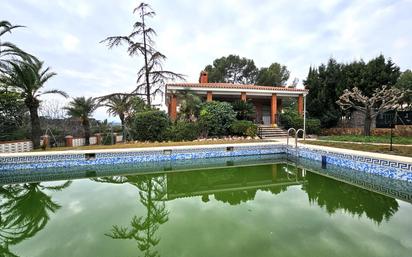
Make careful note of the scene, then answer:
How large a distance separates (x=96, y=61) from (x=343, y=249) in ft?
64.0

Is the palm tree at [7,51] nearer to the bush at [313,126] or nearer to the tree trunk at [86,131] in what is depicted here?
the tree trunk at [86,131]

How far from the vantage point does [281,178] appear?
803cm

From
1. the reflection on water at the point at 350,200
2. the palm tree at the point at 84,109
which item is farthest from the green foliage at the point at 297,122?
the palm tree at the point at 84,109

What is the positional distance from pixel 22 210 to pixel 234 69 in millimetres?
33361

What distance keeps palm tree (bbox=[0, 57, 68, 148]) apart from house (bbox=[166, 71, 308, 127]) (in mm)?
7319

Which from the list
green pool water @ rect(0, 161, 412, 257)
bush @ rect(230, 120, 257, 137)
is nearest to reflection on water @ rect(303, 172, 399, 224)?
Result: green pool water @ rect(0, 161, 412, 257)

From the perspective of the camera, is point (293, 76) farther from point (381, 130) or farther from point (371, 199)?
point (371, 199)

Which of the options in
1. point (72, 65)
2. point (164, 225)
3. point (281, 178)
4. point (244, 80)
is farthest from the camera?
point (244, 80)

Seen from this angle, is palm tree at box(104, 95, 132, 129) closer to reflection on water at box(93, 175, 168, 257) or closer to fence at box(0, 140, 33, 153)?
fence at box(0, 140, 33, 153)

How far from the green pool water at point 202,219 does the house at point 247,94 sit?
33.4 ft

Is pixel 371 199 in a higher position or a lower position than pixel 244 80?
lower

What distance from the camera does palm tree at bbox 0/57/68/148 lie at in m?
11.2

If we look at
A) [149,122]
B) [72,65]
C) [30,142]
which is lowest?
[30,142]

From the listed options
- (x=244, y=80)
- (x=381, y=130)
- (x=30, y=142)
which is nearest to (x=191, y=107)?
(x=30, y=142)
